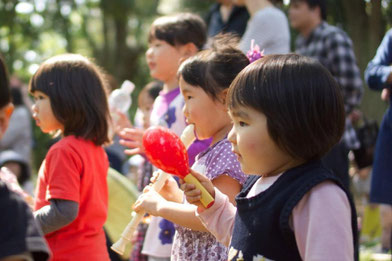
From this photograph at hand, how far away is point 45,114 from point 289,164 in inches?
63.5

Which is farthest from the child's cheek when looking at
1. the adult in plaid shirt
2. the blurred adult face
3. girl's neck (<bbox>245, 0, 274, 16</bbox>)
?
the blurred adult face

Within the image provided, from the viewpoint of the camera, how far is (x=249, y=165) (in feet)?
6.84

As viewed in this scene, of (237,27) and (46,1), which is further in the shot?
(46,1)

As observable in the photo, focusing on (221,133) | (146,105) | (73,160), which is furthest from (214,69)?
(146,105)

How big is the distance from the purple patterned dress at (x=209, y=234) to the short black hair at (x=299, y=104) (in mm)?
596

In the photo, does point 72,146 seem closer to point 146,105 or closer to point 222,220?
point 222,220

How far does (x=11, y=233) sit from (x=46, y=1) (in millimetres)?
13911

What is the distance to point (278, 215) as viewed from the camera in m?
1.95

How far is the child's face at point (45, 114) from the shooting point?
3273 mm

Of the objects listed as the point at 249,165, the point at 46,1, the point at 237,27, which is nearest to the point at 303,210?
the point at 249,165

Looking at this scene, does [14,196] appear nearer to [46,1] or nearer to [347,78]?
[347,78]

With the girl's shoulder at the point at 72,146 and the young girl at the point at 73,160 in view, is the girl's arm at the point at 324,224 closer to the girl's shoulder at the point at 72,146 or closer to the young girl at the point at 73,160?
the young girl at the point at 73,160

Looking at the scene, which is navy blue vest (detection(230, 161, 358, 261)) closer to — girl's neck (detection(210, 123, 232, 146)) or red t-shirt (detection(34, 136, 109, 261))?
girl's neck (detection(210, 123, 232, 146))

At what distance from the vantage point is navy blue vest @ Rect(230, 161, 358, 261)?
1931mm
